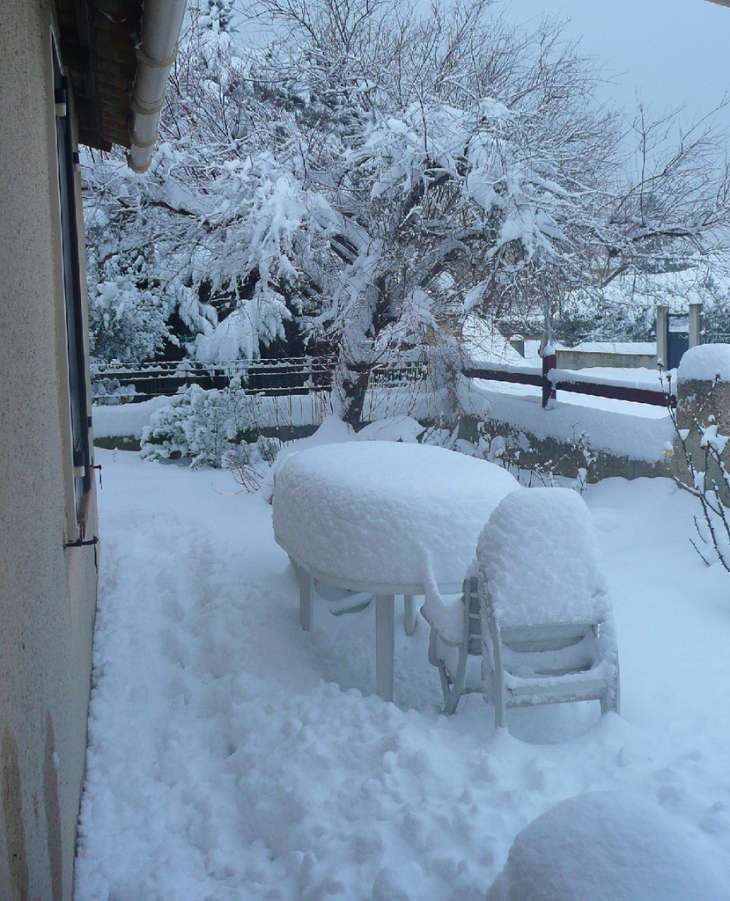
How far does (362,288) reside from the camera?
7832mm

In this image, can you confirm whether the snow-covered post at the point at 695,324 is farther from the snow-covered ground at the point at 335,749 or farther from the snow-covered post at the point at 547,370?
A: the snow-covered ground at the point at 335,749

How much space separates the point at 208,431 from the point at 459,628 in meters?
6.65

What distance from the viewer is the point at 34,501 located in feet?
5.95

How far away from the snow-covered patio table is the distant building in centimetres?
104

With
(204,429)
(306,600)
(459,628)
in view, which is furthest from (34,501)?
(204,429)

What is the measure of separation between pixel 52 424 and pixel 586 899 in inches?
74.1

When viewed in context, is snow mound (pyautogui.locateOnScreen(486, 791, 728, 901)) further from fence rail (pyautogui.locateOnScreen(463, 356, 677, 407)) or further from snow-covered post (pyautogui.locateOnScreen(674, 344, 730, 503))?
fence rail (pyautogui.locateOnScreen(463, 356, 677, 407))

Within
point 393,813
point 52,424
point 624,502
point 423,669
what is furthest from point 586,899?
point 624,502

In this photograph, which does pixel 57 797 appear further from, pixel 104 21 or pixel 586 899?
pixel 104 21

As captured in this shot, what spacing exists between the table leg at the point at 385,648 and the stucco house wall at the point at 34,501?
50.6 inches

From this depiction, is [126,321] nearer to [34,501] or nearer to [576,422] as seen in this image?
[576,422]

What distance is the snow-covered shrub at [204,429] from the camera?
9.55 meters

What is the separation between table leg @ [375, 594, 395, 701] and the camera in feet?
11.8

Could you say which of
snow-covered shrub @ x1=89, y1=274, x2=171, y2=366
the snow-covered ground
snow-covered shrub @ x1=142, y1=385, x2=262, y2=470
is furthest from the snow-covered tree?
the snow-covered ground
